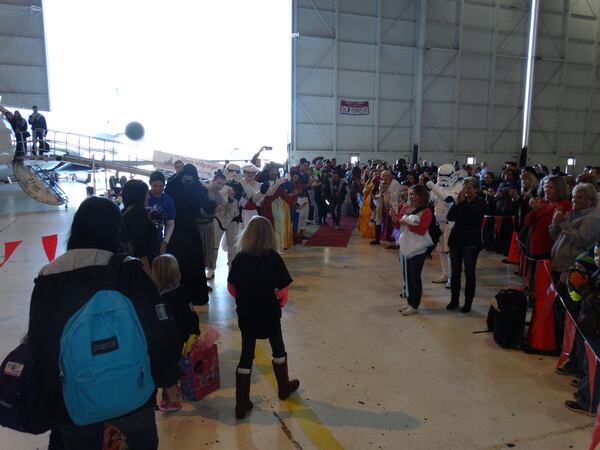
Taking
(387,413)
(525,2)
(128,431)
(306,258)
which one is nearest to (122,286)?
(128,431)

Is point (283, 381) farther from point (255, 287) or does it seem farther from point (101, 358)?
point (101, 358)

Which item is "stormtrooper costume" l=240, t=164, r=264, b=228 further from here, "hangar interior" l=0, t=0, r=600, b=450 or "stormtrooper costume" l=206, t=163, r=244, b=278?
"hangar interior" l=0, t=0, r=600, b=450

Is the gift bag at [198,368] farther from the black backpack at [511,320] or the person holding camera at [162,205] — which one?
the black backpack at [511,320]

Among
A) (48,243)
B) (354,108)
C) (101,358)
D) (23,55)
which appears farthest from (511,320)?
(23,55)

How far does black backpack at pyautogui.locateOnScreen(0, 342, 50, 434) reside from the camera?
1.88 m

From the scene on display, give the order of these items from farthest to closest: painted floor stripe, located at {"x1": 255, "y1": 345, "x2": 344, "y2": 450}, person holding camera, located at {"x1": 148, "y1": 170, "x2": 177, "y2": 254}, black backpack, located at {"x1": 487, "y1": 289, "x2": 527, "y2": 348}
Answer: person holding camera, located at {"x1": 148, "y1": 170, "x2": 177, "y2": 254}
black backpack, located at {"x1": 487, "y1": 289, "x2": 527, "y2": 348}
painted floor stripe, located at {"x1": 255, "y1": 345, "x2": 344, "y2": 450}

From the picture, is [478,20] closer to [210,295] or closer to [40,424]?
[210,295]

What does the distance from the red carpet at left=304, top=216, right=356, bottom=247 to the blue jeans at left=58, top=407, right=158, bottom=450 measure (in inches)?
342

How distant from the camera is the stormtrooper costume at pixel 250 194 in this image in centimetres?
812

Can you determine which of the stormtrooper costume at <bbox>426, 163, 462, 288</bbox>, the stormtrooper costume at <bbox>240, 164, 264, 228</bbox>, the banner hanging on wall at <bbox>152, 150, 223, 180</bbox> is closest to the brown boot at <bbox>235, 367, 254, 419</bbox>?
the stormtrooper costume at <bbox>426, 163, 462, 288</bbox>

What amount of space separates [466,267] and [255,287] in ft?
11.5

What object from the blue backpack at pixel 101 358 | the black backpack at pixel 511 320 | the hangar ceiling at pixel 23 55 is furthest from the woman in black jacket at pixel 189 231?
the hangar ceiling at pixel 23 55

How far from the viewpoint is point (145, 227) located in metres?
4.39

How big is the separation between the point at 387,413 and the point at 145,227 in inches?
109
